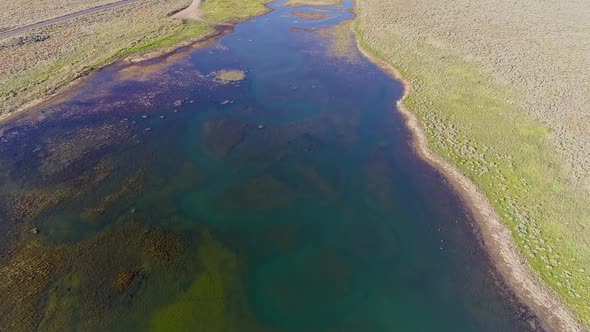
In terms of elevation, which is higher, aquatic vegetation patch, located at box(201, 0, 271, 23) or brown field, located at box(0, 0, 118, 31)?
brown field, located at box(0, 0, 118, 31)

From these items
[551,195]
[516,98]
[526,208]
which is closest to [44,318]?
[526,208]

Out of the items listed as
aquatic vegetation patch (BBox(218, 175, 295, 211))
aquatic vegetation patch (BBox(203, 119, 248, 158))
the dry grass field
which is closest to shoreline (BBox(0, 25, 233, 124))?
aquatic vegetation patch (BBox(203, 119, 248, 158))

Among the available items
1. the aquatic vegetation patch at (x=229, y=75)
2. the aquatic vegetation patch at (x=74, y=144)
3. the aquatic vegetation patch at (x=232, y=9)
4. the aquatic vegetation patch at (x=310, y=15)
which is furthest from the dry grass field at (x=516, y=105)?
the aquatic vegetation patch at (x=74, y=144)

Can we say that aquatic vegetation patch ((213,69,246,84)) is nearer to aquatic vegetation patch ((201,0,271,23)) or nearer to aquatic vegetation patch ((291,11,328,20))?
aquatic vegetation patch ((201,0,271,23))

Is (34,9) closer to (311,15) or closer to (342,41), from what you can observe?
(311,15)

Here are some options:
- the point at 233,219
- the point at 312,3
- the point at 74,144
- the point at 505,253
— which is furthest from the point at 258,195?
the point at 312,3

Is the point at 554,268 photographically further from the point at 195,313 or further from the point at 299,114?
the point at 299,114

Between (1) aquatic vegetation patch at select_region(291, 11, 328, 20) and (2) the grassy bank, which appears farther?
(1) aquatic vegetation patch at select_region(291, 11, 328, 20)
